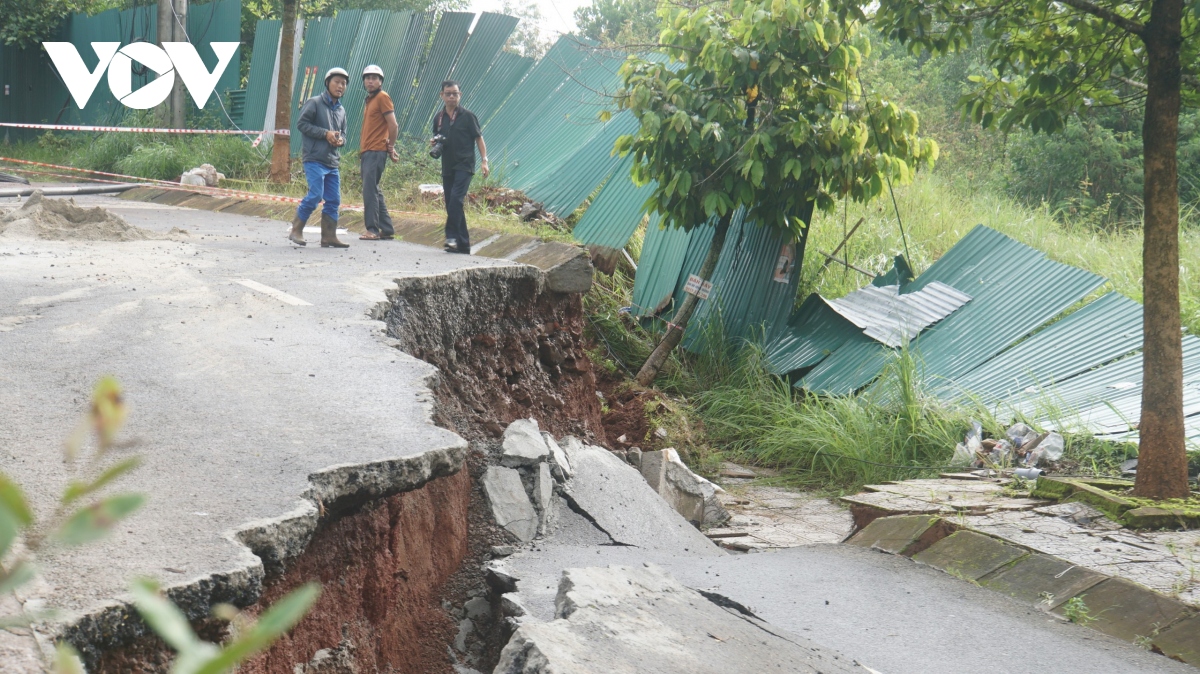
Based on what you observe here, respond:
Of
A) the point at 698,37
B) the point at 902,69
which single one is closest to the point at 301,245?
the point at 698,37

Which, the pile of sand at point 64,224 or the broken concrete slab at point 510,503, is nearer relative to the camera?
the broken concrete slab at point 510,503

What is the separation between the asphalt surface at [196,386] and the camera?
252cm

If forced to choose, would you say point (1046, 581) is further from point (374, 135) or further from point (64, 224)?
point (64, 224)

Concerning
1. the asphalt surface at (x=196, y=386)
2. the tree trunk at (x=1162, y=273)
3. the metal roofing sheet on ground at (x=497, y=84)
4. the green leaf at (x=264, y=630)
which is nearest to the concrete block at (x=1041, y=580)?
the tree trunk at (x=1162, y=273)

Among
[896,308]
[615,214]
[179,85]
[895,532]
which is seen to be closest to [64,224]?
[615,214]

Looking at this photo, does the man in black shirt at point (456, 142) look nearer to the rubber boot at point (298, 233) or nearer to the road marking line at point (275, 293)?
the rubber boot at point (298, 233)

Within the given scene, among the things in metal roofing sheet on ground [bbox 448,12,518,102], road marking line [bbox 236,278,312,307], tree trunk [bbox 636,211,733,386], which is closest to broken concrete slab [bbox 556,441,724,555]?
road marking line [bbox 236,278,312,307]

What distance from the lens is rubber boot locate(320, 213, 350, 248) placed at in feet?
26.4

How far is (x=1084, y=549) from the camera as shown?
4504 millimetres

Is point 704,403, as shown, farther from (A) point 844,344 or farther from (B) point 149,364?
(B) point 149,364

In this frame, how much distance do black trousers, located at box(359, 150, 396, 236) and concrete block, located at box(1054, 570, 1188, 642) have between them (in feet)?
20.7

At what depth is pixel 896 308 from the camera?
29.1ft

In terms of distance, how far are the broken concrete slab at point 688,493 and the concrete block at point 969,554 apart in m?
1.85

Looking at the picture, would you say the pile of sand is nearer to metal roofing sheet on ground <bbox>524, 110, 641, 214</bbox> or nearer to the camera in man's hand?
the camera in man's hand
